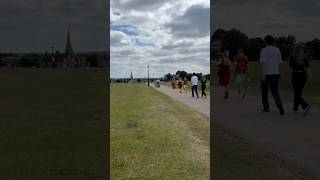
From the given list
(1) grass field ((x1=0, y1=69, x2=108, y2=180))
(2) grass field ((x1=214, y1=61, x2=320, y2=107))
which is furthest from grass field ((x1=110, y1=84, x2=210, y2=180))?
(2) grass field ((x1=214, y1=61, x2=320, y2=107))

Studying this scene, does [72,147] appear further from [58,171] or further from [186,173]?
[186,173]

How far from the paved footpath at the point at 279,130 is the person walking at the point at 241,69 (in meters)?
1.64

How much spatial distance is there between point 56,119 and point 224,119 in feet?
14.8

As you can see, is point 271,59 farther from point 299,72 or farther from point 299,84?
point 299,84

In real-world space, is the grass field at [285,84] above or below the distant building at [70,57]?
below

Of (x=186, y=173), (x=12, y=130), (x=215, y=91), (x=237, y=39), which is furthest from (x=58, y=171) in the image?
(x=215, y=91)

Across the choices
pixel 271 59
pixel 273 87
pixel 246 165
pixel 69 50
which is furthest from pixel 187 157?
pixel 271 59

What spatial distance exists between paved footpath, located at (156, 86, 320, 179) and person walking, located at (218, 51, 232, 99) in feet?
8.38

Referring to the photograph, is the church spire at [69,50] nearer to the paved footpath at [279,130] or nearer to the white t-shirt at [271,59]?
the paved footpath at [279,130]

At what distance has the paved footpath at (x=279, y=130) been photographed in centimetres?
727

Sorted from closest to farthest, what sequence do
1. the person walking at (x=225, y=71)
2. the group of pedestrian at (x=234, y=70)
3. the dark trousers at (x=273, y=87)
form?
1. the dark trousers at (x=273, y=87)
2. the group of pedestrian at (x=234, y=70)
3. the person walking at (x=225, y=71)

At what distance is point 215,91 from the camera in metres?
19.5

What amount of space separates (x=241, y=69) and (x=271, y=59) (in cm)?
426

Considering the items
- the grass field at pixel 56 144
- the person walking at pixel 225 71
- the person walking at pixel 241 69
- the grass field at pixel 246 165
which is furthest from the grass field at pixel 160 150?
the person walking at pixel 225 71
